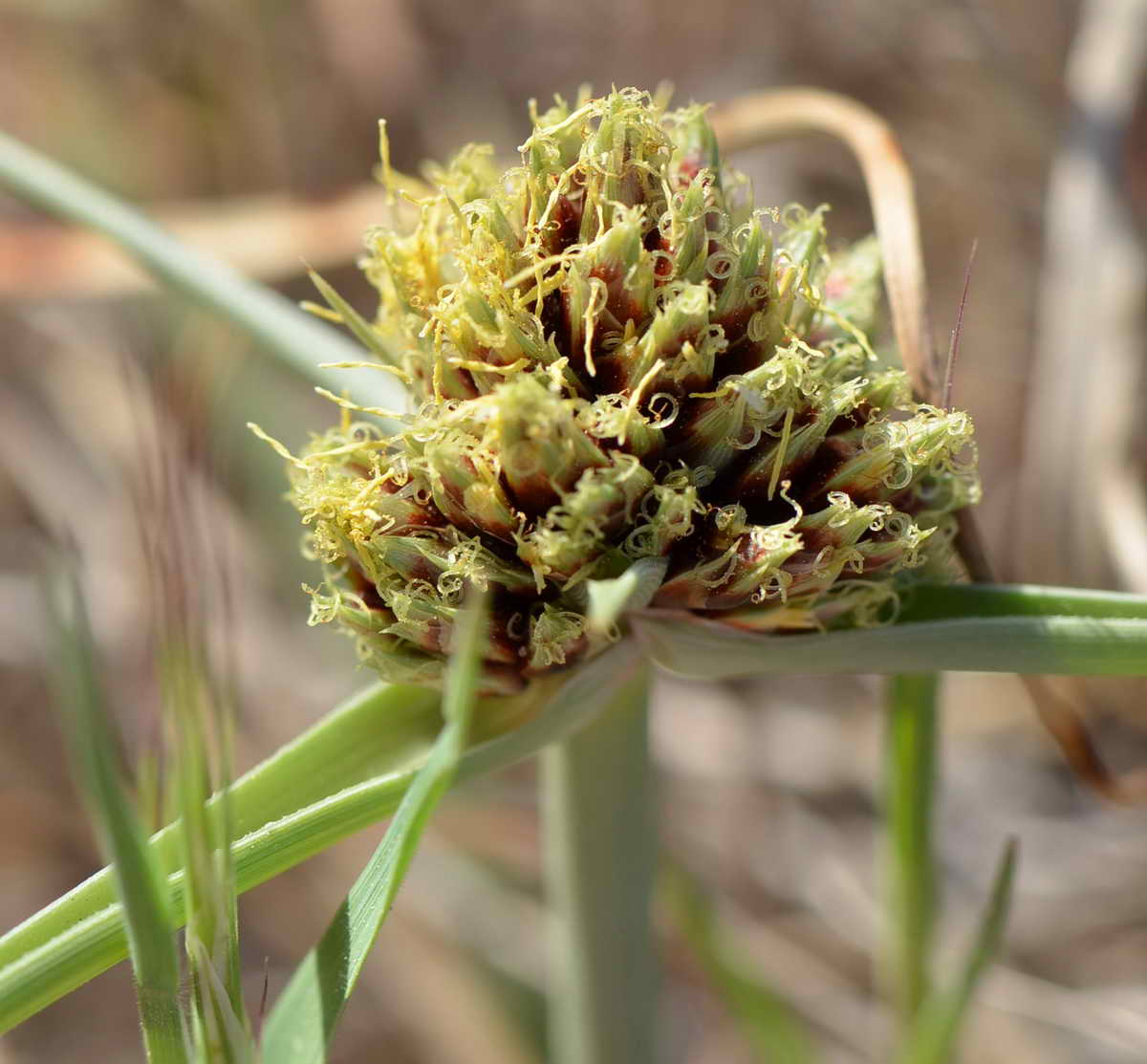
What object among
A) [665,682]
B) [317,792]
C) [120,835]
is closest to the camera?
[120,835]

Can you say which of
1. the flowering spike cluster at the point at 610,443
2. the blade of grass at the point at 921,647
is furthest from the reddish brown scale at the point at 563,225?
the blade of grass at the point at 921,647

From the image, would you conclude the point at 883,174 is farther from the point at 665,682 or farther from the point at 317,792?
the point at 665,682

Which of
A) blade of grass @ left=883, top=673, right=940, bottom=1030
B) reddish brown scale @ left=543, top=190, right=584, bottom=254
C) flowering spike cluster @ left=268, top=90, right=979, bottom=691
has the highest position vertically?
reddish brown scale @ left=543, top=190, right=584, bottom=254

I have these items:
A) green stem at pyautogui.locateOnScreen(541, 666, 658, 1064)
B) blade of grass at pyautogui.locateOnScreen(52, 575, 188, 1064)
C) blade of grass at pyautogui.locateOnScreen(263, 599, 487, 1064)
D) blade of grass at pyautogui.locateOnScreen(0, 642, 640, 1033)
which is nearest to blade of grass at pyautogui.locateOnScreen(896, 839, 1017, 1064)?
green stem at pyautogui.locateOnScreen(541, 666, 658, 1064)

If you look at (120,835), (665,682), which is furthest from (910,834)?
(665,682)

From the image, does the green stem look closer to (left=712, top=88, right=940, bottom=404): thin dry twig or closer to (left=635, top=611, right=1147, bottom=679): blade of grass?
(left=635, top=611, right=1147, bottom=679): blade of grass
